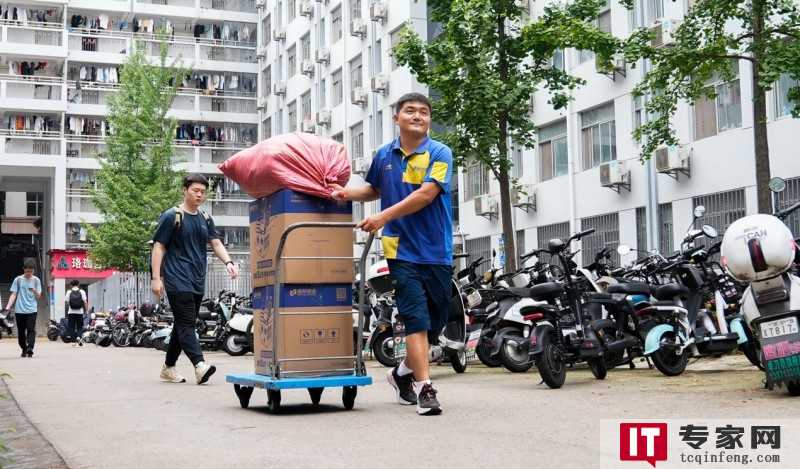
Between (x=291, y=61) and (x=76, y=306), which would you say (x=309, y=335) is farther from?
(x=291, y=61)

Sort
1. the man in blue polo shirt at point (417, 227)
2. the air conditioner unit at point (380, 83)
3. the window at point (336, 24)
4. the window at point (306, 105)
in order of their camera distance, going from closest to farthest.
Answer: the man in blue polo shirt at point (417, 227)
the air conditioner unit at point (380, 83)
the window at point (336, 24)
the window at point (306, 105)

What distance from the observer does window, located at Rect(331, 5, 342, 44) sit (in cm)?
4266

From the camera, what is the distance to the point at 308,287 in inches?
279

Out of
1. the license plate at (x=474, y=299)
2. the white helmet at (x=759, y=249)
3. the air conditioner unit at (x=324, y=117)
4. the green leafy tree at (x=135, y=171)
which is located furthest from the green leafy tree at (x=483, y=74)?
the air conditioner unit at (x=324, y=117)

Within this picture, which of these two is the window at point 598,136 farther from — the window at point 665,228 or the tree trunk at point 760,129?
the tree trunk at point 760,129

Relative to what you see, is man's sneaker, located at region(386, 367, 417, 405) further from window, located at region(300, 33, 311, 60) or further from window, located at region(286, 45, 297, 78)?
window, located at region(286, 45, 297, 78)

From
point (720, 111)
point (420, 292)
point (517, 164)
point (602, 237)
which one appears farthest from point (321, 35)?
point (420, 292)

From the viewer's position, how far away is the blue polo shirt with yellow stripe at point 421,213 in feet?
22.3

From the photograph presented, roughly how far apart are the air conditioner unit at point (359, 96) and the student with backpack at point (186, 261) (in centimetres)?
2903

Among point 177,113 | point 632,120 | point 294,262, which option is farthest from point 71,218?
point 294,262

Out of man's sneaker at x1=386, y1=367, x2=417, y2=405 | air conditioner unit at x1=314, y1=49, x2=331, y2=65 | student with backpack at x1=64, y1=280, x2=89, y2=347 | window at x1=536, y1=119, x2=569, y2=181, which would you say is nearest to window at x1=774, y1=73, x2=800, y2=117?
window at x1=536, y1=119, x2=569, y2=181

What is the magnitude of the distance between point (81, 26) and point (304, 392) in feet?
166

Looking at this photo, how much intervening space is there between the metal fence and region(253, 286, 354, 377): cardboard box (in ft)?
59.2

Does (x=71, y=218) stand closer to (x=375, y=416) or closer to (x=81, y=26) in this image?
(x=81, y=26)
